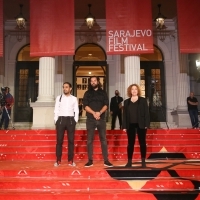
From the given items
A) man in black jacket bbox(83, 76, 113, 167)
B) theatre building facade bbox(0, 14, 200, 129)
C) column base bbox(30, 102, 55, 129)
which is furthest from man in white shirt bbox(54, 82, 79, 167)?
theatre building facade bbox(0, 14, 200, 129)

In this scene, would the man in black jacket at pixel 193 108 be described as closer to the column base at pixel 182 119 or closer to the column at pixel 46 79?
the column base at pixel 182 119

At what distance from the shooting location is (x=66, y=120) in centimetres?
629

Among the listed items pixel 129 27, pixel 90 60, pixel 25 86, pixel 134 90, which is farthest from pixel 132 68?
pixel 25 86

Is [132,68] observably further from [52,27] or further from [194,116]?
[194,116]

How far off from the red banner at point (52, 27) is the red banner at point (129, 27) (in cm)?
146

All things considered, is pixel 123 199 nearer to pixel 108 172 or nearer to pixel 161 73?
pixel 108 172

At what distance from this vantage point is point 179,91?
1409 centimetres

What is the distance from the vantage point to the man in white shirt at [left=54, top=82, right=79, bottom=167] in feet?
20.6

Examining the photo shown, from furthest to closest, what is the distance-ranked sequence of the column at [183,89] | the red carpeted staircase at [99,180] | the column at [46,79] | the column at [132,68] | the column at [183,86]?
the column at [183,89] < the column at [183,86] < the column at [46,79] < the column at [132,68] < the red carpeted staircase at [99,180]

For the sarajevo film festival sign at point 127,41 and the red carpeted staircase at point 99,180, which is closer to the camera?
the red carpeted staircase at point 99,180

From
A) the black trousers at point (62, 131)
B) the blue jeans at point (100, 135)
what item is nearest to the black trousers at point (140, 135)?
the blue jeans at point (100, 135)

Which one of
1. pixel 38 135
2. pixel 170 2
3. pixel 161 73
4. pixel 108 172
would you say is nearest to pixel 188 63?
pixel 161 73

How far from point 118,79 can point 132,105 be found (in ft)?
28.0

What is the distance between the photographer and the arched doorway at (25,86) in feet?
47.3
